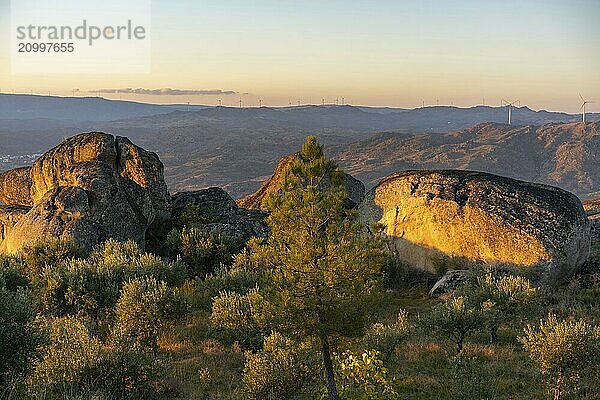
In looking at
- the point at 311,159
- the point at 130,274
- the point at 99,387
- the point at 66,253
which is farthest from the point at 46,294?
the point at 311,159

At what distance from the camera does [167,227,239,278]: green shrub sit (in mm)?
28422

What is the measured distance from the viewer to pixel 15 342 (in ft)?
38.5

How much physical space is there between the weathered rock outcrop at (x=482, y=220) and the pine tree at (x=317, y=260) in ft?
51.7

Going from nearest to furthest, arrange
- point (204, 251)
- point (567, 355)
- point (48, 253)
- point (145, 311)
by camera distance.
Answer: point (567, 355) < point (145, 311) < point (48, 253) < point (204, 251)

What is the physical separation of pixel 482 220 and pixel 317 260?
1700 cm

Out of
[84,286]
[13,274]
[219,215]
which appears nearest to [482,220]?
[219,215]

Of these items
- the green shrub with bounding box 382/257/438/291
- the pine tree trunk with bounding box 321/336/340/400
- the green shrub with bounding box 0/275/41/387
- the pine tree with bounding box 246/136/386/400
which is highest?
the pine tree with bounding box 246/136/386/400

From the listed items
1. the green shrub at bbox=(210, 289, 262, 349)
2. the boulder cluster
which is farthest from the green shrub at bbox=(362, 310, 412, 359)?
the boulder cluster

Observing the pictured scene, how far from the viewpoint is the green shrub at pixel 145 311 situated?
1705 cm

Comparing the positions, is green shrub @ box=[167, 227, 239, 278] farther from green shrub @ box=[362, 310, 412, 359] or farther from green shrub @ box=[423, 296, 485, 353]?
green shrub @ box=[423, 296, 485, 353]

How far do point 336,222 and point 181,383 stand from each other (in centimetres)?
739

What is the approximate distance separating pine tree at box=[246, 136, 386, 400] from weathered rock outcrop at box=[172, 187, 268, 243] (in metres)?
18.2

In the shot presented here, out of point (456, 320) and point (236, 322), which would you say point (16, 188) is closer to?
point (236, 322)

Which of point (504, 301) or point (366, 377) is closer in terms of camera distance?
point (366, 377)
